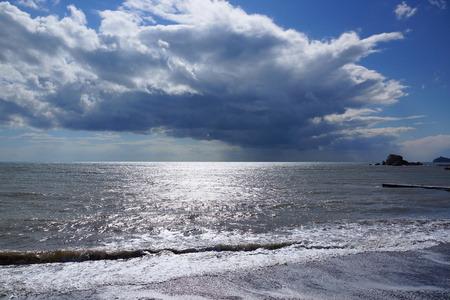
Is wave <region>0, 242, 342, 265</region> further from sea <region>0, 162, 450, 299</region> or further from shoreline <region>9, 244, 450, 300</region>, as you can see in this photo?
shoreline <region>9, 244, 450, 300</region>

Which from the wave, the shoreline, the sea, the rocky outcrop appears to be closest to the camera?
the shoreline

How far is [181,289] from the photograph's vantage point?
19.8 ft

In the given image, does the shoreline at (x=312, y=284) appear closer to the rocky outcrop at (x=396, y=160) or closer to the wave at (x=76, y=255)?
the wave at (x=76, y=255)

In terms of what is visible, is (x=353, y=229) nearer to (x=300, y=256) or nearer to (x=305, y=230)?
(x=305, y=230)

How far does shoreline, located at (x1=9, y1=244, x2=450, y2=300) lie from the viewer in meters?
5.69

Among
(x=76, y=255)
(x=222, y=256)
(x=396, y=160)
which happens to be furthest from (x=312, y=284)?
(x=396, y=160)

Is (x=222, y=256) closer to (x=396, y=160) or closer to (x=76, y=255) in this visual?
(x=76, y=255)

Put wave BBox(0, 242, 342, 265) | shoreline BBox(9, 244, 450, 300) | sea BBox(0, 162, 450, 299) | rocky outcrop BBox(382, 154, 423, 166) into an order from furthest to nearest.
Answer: rocky outcrop BBox(382, 154, 423, 166)
wave BBox(0, 242, 342, 265)
sea BBox(0, 162, 450, 299)
shoreline BBox(9, 244, 450, 300)

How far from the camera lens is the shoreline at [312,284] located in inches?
224

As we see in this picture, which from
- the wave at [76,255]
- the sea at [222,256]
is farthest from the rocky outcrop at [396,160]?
the wave at [76,255]

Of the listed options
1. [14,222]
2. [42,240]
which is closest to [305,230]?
[42,240]

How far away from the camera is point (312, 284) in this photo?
6.25m

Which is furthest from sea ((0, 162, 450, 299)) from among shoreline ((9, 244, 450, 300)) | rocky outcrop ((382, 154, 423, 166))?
rocky outcrop ((382, 154, 423, 166))

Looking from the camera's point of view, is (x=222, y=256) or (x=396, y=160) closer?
(x=222, y=256)
